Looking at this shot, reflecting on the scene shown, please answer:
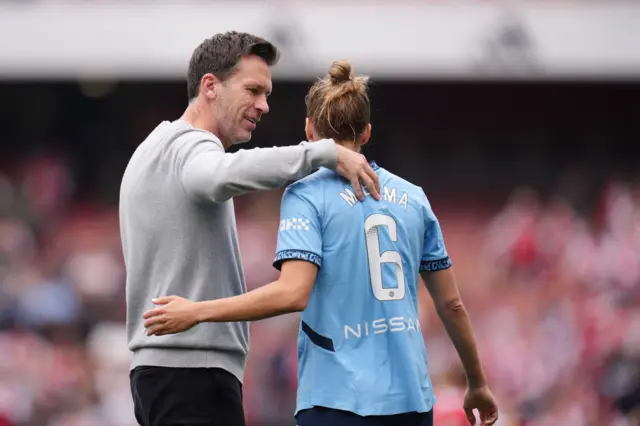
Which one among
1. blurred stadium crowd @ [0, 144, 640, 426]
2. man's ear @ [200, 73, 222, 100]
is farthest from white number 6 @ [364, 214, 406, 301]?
blurred stadium crowd @ [0, 144, 640, 426]

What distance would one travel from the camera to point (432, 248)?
3.89m

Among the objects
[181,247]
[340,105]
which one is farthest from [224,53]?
[181,247]

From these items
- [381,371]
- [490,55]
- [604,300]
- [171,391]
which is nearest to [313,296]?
[381,371]

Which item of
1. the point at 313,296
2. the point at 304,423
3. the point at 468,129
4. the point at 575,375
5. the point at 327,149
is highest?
the point at 468,129

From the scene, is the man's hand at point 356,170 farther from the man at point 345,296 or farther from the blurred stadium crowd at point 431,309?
the blurred stadium crowd at point 431,309

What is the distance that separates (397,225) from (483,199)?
1204cm

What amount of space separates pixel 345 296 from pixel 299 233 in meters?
0.24

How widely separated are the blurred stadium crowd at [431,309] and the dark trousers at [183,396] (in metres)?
7.56

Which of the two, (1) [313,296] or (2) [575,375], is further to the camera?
(2) [575,375]

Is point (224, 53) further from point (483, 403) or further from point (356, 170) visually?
point (483, 403)

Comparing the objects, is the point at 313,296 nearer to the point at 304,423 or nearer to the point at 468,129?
the point at 304,423

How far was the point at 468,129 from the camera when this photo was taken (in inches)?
650

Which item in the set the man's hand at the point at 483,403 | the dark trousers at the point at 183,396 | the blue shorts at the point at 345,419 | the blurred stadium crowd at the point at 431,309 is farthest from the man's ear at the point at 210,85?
the blurred stadium crowd at the point at 431,309

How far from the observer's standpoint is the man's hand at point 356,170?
142 inches
